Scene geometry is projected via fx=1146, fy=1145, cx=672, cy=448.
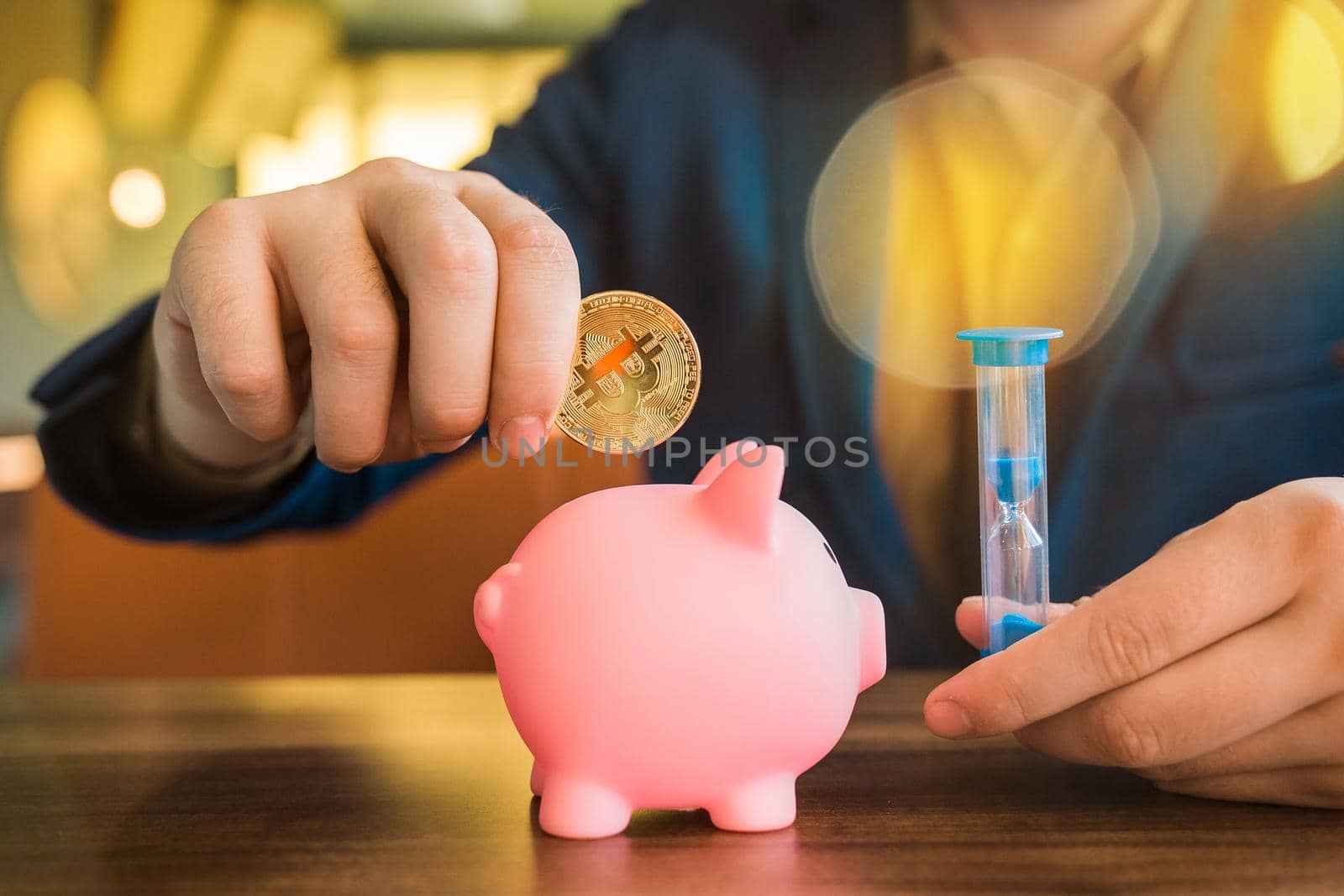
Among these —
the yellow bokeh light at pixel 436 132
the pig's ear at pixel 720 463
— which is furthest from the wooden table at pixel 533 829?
the yellow bokeh light at pixel 436 132

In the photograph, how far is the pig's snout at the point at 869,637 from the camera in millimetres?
883

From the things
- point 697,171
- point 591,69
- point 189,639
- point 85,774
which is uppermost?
point 591,69

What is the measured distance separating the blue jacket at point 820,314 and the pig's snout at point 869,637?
1.03 meters

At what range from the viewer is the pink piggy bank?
780 millimetres

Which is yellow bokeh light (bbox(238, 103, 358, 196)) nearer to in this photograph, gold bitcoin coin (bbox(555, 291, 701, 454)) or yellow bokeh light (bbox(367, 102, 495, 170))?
yellow bokeh light (bbox(367, 102, 495, 170))

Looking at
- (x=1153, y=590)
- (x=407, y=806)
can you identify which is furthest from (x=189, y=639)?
(x=1153, y=590)

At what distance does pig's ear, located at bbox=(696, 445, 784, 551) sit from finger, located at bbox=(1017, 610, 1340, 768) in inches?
10.6

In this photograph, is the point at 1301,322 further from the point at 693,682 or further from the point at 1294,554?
the point at 693,682

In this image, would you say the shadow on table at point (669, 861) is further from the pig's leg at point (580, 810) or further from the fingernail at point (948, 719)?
the fingernail at point (948, 719)

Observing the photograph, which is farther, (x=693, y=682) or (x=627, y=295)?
(x=627, y=295)

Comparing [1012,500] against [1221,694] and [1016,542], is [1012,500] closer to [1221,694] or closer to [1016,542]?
[1016,542]

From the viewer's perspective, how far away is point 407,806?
2.84 ft

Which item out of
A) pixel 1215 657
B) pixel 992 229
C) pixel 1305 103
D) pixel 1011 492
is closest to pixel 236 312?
pixel 1011 492

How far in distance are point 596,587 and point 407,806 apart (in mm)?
239
